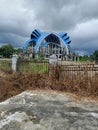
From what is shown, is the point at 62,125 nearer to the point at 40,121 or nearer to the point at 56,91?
the point at 40,121

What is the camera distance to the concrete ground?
492 cm

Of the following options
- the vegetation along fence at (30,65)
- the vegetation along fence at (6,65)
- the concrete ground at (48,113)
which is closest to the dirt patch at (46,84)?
the concrete ground at (48,113)

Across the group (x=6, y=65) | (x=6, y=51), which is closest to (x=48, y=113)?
(x=6, y=65)

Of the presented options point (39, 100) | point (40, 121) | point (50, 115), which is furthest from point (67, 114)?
point (39, 100)

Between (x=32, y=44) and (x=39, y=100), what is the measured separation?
67.1 m

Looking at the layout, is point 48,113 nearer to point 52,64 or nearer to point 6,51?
point 52,64

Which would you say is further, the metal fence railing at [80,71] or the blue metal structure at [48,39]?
the blue metal structure at [48,39]

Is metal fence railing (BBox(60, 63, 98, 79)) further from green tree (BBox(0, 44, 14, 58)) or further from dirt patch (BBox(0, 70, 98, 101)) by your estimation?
green tree (BBox(0, 44, 14, 58))

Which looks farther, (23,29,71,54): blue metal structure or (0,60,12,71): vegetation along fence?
(23,29,71,54): blue metal structure

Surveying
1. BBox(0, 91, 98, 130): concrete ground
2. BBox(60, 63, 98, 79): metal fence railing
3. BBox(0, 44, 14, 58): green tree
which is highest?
BBox(0, 44, 14, 58): green tree

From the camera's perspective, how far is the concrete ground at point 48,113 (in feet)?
16.1

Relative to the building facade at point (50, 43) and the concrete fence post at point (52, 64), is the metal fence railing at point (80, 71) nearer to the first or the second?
the concrete fence post at point (52, 64)

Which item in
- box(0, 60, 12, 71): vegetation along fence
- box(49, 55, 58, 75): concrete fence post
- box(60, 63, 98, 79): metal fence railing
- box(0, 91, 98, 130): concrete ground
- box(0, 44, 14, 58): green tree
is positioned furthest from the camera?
box(0, 44, 14, 58): green tree

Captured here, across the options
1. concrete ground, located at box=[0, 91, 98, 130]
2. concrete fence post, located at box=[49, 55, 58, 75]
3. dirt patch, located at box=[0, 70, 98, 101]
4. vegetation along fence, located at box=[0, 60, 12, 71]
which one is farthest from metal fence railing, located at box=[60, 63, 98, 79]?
vegetation along fence, located at box=[0, 60, 12, 71]
